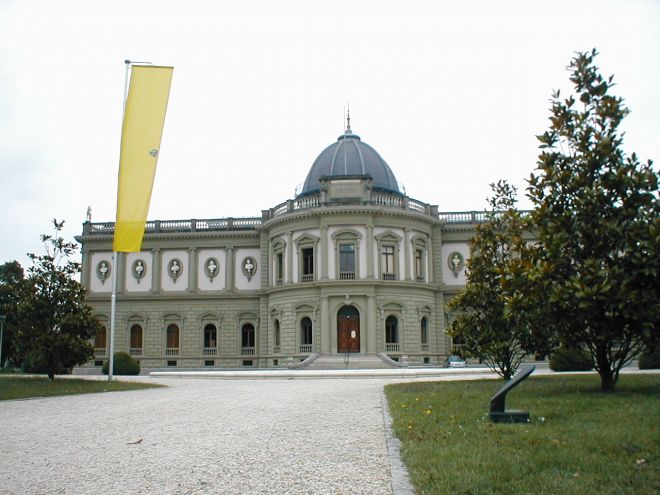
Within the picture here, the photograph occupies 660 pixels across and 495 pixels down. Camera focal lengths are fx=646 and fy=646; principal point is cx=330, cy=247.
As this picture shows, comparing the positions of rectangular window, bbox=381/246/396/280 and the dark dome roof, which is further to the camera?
the dark dome roof

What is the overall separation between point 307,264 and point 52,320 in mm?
19435

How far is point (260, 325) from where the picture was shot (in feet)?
149

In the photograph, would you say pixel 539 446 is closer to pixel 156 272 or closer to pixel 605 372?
pixel 605 372

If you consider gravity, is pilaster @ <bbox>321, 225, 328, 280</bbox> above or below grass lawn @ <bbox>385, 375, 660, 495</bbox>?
above

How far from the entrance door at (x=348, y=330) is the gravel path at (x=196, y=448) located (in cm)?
2512

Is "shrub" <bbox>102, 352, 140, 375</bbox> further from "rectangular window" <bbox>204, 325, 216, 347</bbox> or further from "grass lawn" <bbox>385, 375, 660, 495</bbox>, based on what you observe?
"grass lawn" <bbox>385, 375, 660, 495</bbox>

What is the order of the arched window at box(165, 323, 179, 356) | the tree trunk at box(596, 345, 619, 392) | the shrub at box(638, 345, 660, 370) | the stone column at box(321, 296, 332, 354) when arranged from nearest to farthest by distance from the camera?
the tree trunk at box(596, 345, 619, 392) → the shrub at box(638, 345, 660, 370) → the stone column at box(321, 296, 332, 354) → the arched window at box(165, 323, 179, 356)

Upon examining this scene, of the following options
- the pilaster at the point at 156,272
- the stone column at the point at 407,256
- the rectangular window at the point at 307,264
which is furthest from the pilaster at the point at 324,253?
the pilaster at the point at 156,272

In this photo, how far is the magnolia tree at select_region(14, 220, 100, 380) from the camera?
2516 centimetres

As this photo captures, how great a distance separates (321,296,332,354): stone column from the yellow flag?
19169 millimetres

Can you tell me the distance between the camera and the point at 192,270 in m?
47.2

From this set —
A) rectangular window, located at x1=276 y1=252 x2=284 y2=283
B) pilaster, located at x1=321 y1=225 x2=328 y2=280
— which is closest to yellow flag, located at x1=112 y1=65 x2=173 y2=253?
pilaster, located at x1=321 y1=225 x2=328 y2=280

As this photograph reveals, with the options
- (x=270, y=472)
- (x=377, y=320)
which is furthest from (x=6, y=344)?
(x=270, y=472)

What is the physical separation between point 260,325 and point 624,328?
34413 mm
